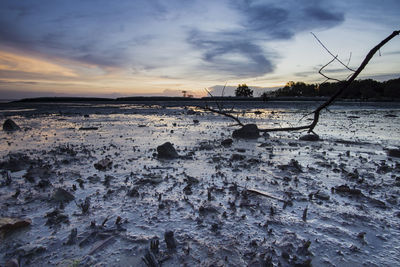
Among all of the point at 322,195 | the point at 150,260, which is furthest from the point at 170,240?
the point at 322,195

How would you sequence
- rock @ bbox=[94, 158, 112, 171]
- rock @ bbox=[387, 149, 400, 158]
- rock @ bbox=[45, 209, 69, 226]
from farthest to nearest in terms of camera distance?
1. rock @ bbox=[387, 149, 400, 158]
2. rock @ bbox=[94, 158, 112, 171]
3. rock @ bbox=[45, 209, 69, 226]

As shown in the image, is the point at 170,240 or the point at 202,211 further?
the point at 202,211

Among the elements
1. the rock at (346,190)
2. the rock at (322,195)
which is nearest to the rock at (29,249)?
the rock at (322,195)

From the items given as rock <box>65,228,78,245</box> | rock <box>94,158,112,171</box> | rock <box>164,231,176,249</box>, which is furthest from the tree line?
rock <box>94,158,112,171</box>

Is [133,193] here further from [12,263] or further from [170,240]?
[12,263]

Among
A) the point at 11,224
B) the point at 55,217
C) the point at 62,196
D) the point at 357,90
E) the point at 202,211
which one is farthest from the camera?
the point at 62,196

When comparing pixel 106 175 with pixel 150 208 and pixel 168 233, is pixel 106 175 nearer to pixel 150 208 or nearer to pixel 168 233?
pixel 150 208

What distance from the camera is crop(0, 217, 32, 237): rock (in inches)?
129

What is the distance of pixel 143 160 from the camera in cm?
727

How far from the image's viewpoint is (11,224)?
336 cm

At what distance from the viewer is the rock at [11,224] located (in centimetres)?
328

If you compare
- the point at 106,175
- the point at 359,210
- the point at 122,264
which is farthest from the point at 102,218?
the point at 359,210

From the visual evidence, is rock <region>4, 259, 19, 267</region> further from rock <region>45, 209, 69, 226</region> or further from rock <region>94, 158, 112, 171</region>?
rock <region>94, 158, 112, 171</region>

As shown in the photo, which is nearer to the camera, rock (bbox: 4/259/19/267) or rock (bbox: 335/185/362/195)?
rock (bbox: 4/259/19/267)
